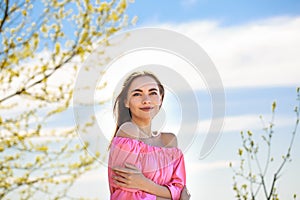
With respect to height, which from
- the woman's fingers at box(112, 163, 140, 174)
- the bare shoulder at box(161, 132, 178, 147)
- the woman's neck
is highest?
the woman's neck

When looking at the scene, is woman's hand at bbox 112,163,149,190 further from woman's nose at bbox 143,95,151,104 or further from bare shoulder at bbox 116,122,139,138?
woman's nose at bbox 143,95,151,104

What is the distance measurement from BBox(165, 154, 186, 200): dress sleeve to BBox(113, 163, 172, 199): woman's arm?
2 cm

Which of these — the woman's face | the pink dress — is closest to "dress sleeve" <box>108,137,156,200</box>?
the pink dress

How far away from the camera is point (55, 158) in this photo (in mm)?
3727

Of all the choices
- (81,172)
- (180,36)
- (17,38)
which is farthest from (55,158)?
(180,36)

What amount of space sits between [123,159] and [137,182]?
11 centimetres

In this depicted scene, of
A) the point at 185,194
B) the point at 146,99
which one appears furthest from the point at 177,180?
the point at 146,99

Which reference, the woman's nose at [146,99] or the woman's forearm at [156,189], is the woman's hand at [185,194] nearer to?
the woman's forearm at [156,189]

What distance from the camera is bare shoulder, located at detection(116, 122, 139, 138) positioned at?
7.08ft

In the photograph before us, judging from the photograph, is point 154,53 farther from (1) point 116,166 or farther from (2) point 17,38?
(2) point 17,38

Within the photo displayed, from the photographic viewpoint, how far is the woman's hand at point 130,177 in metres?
2.06

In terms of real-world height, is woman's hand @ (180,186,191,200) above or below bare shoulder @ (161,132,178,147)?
below

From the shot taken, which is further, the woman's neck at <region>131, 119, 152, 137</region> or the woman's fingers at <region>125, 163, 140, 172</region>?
the woman's neck at <region>131, 119, 152, 137</region>

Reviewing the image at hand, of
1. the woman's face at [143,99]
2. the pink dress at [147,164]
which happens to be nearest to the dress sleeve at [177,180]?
the pink dress at [147,164]
